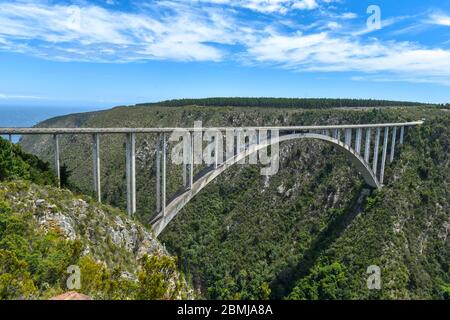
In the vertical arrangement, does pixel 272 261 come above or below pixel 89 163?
below

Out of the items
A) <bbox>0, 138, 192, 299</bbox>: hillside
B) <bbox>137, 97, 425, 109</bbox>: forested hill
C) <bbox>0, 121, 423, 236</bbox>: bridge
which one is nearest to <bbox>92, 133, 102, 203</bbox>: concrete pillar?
<bbox>0, 121, 423, 236</bbox>: bridge

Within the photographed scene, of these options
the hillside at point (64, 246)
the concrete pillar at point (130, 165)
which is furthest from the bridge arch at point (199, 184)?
the hillside at point (64, 246)

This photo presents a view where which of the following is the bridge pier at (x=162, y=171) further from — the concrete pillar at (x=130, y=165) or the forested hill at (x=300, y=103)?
the forested hill at (x=300, y=103)

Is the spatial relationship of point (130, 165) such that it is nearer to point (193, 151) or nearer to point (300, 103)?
point (193, 151)

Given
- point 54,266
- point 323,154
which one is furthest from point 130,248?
point 323,154

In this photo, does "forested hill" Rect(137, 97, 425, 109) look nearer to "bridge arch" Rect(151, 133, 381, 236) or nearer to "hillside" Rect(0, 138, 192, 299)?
"bridge arch" Rect(151, 133, 381, 236)

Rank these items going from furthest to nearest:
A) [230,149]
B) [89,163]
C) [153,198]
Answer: [89,163], [153,198], [230,149]
